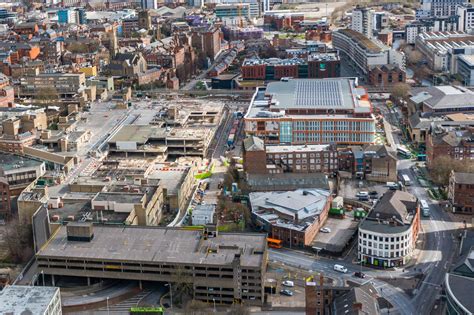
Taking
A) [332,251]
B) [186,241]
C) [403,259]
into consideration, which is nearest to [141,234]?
[186,241]

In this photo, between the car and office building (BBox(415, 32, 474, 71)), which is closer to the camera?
the car

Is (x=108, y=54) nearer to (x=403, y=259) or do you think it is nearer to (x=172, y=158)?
(x=172, y=158)

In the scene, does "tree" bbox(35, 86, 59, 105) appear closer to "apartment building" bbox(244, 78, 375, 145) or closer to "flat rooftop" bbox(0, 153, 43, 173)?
"flat rooftop" bbox(0, 153, 43, 173)

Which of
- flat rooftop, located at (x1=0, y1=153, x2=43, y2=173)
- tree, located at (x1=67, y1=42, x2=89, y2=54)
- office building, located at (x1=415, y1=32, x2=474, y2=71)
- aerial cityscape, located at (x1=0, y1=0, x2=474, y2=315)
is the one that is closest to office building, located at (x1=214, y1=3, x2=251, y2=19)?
aerial cityscape, located at (x1=0, y1=0, x2=474, y2=315)

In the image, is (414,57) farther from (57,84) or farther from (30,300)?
(30,300)

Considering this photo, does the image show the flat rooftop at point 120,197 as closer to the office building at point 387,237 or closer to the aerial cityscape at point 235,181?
the aerial cityscape at point 235,181
